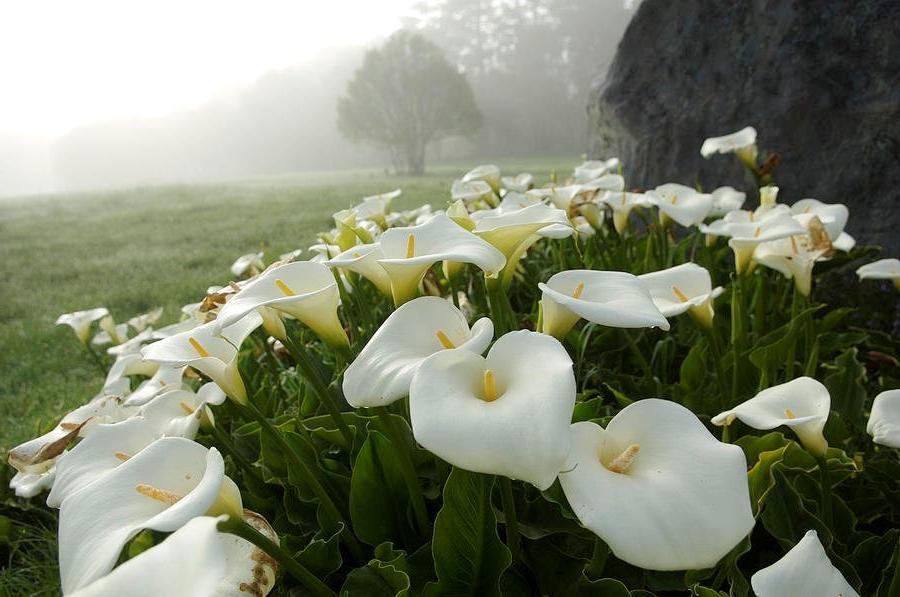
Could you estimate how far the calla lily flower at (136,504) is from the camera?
64cm

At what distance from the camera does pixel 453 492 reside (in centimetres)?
86

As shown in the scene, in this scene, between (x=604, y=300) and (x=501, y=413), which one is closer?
(x=501, y=413)

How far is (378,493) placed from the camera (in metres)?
1.07

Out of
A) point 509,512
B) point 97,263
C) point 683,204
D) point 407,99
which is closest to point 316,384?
point 509,512

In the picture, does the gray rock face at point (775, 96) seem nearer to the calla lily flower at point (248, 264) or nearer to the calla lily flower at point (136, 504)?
the calla lily flower at point (248, 264)

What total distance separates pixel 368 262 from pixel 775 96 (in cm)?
280

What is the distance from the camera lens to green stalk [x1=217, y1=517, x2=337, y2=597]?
30.7 inches

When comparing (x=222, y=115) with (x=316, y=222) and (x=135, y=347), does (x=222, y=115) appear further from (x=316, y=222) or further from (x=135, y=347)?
(x=135, y=347)

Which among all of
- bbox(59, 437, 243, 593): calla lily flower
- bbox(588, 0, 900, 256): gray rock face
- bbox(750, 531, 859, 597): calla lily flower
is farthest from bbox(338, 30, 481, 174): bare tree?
bbox(750, 531, 859, 597): calla lily flower

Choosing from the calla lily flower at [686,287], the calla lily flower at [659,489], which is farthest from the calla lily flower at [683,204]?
the calla lily flower at [659,489]

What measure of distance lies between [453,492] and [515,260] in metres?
0.49

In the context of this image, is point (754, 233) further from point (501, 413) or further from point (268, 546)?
point (268, 546)

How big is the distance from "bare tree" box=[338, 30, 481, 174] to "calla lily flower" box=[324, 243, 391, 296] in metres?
30.4

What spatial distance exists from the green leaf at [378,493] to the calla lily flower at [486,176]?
1.67 m
